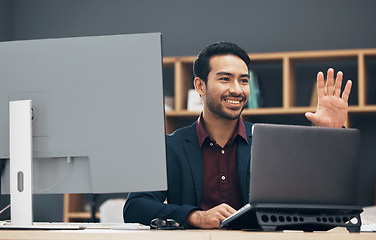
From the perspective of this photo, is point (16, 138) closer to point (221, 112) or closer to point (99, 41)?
point (99, 41)

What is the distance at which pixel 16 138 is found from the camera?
148 centimetres

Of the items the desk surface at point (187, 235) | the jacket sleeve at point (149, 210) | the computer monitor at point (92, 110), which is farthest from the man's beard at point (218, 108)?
the desk surface at point (187, 235)

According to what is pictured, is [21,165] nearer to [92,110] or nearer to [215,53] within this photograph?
[92,110]

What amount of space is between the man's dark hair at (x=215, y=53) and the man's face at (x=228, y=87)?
20 mm

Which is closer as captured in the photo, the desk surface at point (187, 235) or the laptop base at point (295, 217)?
the desk surface at point (187, 235)

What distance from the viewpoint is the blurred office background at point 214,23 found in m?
4.35

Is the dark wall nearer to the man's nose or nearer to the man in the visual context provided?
the man

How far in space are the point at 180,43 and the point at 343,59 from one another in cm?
127

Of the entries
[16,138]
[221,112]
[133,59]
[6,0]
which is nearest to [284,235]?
[133,59]

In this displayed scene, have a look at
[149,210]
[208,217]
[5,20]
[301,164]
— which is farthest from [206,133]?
[5,20]

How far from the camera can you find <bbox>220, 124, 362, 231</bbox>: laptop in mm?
1319

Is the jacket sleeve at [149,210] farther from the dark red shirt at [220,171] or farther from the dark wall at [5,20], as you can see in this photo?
the dark wall at [5,20]

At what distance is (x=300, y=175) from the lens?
1333mm

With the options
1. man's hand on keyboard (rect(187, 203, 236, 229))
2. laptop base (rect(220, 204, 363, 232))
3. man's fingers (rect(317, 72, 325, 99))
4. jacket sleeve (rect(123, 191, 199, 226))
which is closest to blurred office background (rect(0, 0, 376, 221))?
man's fingers (rect(317, 72, 325, 99))
